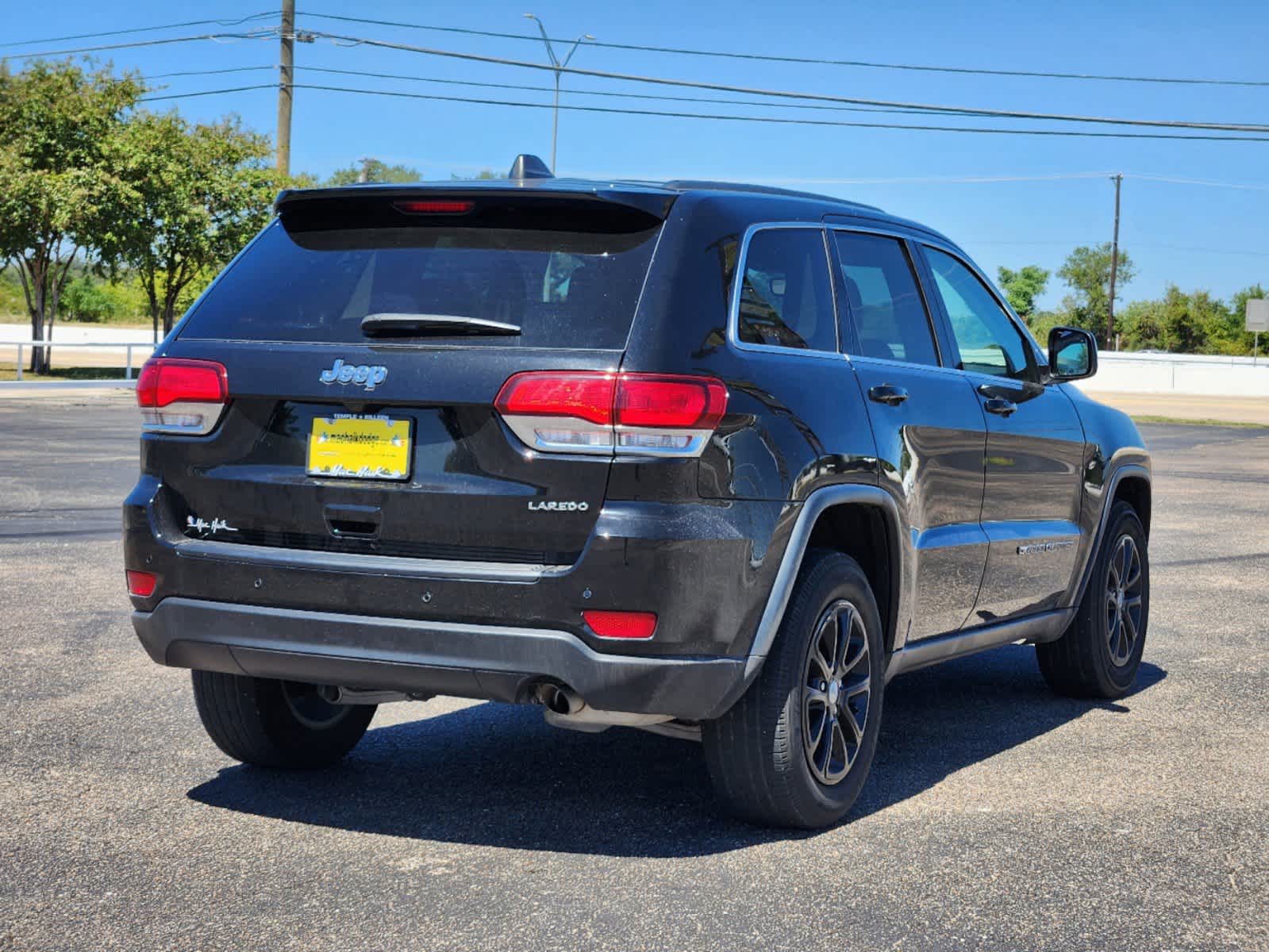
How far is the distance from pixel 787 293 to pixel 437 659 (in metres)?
1.58

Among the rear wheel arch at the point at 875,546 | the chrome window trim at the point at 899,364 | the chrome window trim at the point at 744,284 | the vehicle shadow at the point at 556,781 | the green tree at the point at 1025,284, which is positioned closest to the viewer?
the chrome window trim at the point at 744,284

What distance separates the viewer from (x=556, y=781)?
17.6 feet

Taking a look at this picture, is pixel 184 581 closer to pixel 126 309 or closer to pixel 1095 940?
pixel 1095 940

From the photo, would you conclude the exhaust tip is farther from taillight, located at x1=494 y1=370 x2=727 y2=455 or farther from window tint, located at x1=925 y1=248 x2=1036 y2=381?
window tint, located at x1=925 y1=248 x2=1036 y2=381

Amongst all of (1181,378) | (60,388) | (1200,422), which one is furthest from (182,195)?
(1181,378)

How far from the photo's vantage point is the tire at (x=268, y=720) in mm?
5145

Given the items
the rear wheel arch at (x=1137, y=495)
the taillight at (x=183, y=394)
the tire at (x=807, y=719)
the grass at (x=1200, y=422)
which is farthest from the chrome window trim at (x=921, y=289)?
the grass at (x=1200, y=422)

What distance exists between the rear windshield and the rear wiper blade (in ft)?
0.05

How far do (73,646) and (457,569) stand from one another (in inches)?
150

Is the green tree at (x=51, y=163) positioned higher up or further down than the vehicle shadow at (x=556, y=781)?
higher up

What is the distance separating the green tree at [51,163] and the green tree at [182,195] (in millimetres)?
604

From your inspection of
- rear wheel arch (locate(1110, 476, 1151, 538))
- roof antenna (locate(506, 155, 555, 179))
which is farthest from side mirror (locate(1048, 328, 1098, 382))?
roof antenna (locate(506, 155, 555, 179))

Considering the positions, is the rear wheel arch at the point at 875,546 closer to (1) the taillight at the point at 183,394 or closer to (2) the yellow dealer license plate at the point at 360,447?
(2) the yellow dealer license plate at the point at 360,447

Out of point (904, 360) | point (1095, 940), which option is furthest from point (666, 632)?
point (904, 360)
